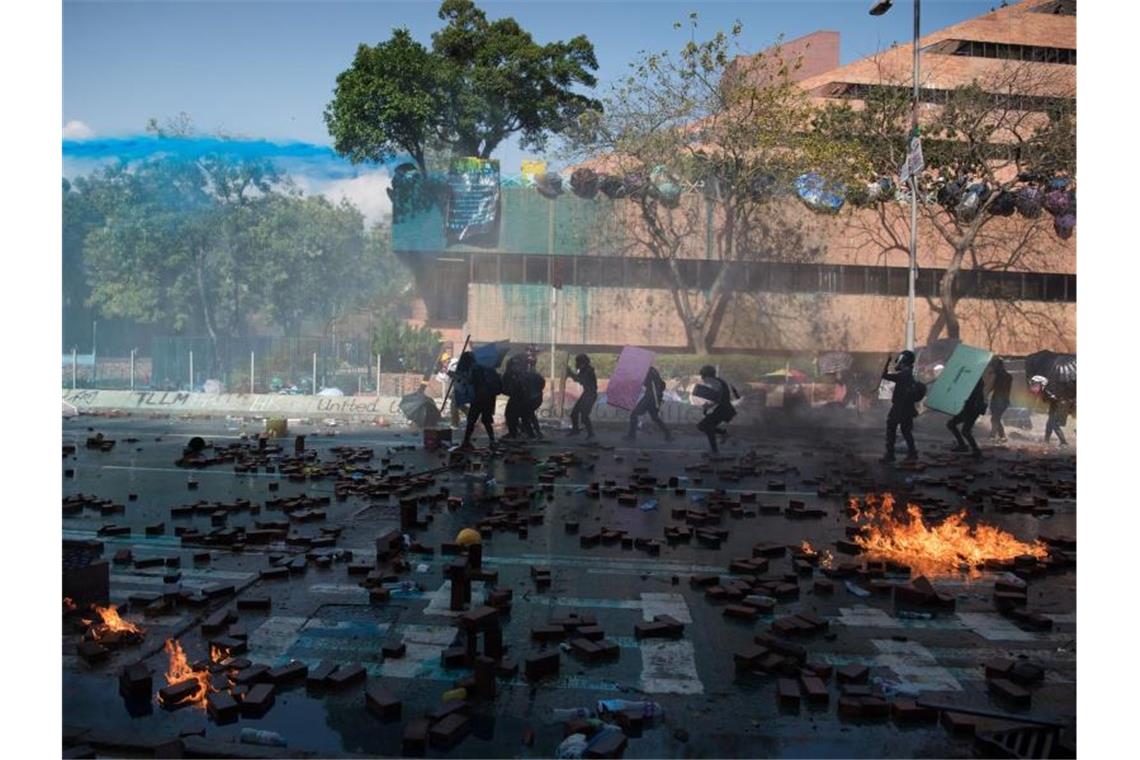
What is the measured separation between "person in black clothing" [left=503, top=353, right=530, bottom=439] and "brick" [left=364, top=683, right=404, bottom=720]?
44.1 feet

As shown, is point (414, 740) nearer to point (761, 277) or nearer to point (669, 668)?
point (669, 668)

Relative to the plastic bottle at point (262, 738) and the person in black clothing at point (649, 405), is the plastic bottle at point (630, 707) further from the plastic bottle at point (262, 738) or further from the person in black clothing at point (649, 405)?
the person in black clothing at point (649, 405)

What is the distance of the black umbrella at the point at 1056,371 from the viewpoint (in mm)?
20016

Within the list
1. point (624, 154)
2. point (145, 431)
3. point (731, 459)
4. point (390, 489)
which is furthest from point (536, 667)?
point (624, 154)

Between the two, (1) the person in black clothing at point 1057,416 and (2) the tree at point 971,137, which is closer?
(1) the person in black clothing at point 1057,416

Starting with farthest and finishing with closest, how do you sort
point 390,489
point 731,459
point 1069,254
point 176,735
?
1. point 1069,254
2. point 731,459
3. point 390,489
4. point 176,735

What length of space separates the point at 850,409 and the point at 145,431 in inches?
775

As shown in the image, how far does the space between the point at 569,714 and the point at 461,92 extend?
86.0 feet

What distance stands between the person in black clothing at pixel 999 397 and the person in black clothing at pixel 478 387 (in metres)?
12.8

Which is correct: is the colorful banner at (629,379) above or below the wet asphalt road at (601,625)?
above

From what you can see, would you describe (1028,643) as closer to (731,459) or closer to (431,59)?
(731,459)

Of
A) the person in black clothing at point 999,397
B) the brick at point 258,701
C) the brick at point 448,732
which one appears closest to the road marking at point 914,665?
the brick at point 448,732

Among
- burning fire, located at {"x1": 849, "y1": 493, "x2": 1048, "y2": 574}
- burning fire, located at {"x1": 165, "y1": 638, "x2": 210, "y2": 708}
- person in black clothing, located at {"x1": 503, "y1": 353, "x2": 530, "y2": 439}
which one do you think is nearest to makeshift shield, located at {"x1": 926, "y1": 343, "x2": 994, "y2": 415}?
burning fire, located at {"x1": 849, "y1": 493, "x2": 1048, "y2": 574}

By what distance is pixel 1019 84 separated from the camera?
27859 mm
